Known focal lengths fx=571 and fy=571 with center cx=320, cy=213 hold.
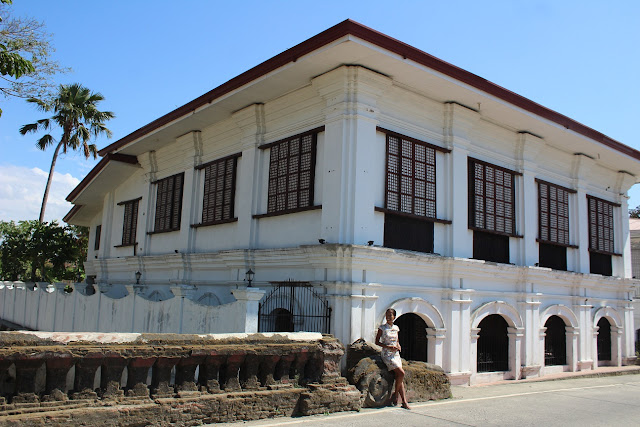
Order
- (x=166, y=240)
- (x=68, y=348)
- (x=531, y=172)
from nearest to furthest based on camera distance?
(x=68, y=348)
(x=531, y=172)
(x=166, y=240)

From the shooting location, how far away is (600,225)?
16453 mm

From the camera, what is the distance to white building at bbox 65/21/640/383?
10195 mm

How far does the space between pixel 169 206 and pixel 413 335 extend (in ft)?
25.7

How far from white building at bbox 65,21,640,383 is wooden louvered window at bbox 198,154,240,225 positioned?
0.17 ft

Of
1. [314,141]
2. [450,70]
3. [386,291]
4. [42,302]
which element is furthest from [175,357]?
[42,302]

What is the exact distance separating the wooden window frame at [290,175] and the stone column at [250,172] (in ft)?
0.73

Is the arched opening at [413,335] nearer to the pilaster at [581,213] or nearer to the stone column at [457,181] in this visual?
the stone column at [457,181]

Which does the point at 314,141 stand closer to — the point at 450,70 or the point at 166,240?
the point at 450,70

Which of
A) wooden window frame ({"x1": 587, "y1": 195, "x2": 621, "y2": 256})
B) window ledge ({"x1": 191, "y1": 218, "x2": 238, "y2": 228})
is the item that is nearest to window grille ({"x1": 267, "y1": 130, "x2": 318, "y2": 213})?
window ledge ({"x1": 191, "y1": 218, "x2": 238, "y2": 228})

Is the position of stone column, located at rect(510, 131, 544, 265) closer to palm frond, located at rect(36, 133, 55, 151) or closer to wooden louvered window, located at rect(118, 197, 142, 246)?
wooden louvered window, located at rect(118, 197, 142, 246)

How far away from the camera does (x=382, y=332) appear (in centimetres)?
876

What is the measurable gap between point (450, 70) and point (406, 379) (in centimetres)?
564

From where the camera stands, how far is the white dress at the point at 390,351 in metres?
8.63

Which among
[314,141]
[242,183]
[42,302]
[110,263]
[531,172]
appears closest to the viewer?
[314,141]
